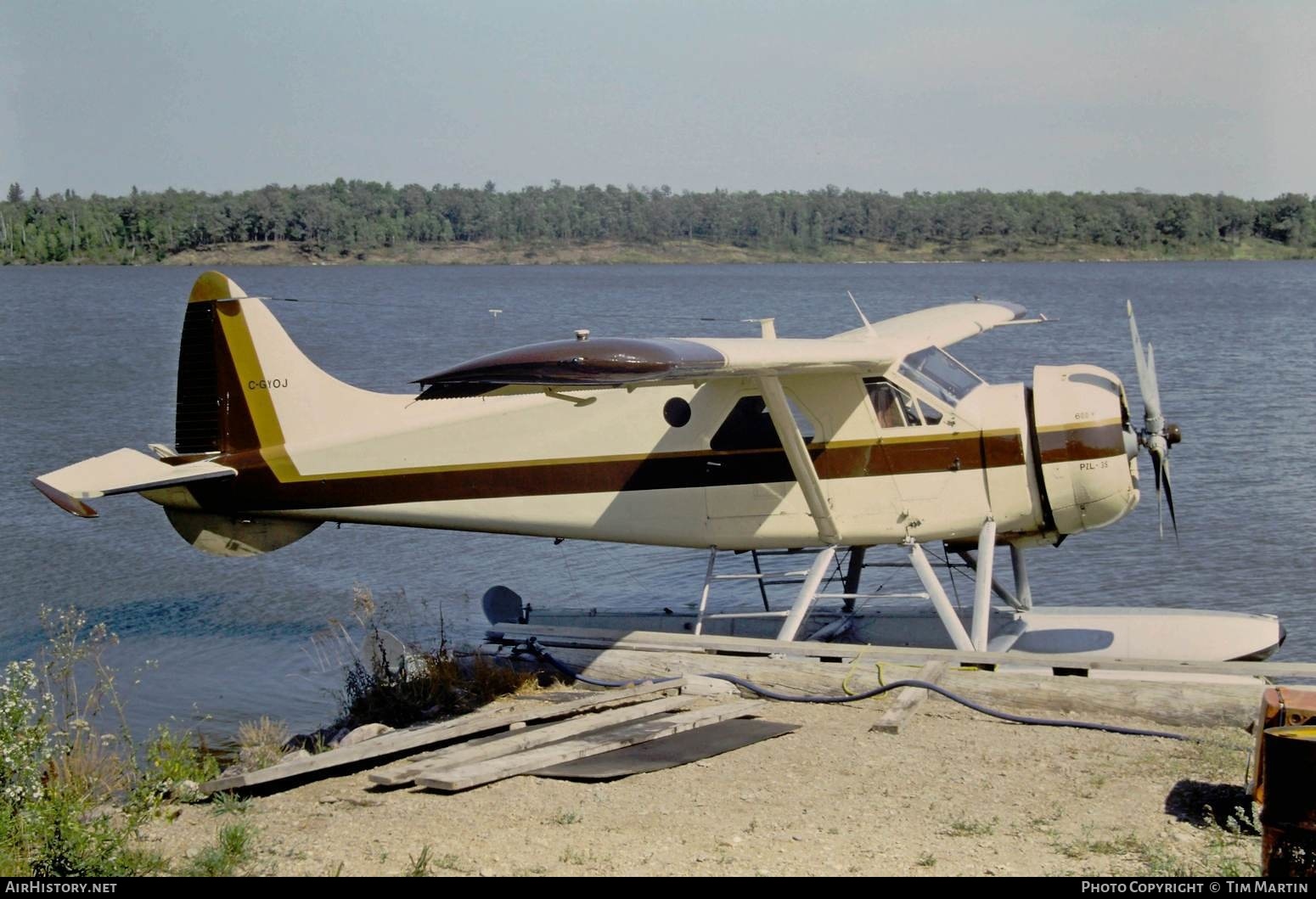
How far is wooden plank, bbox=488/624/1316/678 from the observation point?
8438mm

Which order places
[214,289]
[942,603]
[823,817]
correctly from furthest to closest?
1. [214,289]
2. [942,603]
3. [823,817]

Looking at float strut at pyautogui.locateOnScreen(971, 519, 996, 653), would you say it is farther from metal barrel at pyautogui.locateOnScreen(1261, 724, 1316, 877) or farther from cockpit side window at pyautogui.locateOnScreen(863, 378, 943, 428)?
metal barrel at pyautogui.locateOnScreen(1261, 724, 1316, 877)

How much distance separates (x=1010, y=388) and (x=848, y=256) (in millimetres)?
117947

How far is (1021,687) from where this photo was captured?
8.44m

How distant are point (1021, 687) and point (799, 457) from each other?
2059 millimetres

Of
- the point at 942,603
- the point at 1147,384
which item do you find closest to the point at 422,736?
the point at 942,603

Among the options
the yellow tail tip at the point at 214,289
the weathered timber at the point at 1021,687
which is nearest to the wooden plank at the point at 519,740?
the weathered timber at the point at 1021,687

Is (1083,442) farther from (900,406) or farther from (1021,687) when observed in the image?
(1021,687)

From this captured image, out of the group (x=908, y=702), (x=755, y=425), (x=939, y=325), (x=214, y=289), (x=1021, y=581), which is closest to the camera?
(x=908, y=702)

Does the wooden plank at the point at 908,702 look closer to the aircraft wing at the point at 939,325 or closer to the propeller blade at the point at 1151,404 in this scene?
the aircraft wing at the point at 939,325

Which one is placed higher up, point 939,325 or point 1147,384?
point 939,325

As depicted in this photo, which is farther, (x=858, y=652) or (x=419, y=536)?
(x=419, y=536)

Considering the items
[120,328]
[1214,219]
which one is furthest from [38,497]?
[1214,219]

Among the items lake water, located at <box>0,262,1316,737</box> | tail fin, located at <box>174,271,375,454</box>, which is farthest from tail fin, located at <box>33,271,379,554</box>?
lake water, located at <box>0,262,1316,737</box>
